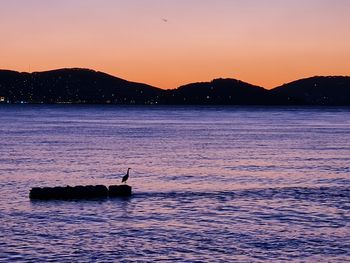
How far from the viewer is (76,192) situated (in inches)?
1940

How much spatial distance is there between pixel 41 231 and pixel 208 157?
5076cm

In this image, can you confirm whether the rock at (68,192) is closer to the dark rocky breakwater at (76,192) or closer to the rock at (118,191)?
the dark rocky breakwater at (76,192)

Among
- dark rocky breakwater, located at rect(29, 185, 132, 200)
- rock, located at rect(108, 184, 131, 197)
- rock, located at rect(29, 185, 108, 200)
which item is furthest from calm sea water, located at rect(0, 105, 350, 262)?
rock, located at rect(29, 185, 108, 200)

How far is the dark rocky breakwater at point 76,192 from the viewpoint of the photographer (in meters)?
48.5

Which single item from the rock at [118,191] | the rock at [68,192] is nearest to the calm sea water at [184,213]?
the rock at [118,191]

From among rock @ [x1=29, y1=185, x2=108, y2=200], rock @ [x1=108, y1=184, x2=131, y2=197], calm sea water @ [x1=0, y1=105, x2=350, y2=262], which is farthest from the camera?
rock @ [x1=108, y1=184, x2=131, y2=197]

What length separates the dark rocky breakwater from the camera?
159ft

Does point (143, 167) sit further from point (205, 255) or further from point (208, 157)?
point (205, 255)

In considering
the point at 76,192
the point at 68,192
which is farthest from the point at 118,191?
the point at 68,192

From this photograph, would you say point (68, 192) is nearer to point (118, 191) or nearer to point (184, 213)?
point (118, 191)

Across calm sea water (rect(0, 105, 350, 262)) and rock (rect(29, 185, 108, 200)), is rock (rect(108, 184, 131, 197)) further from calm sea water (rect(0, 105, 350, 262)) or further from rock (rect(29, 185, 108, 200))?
calm sea water (rect(0, 105, 350, 262))

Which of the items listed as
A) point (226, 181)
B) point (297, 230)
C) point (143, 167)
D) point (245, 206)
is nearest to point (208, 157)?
point (143, 167)

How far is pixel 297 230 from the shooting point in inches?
1475

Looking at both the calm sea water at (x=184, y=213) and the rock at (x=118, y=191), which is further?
the rock at (x=118, y=191)
